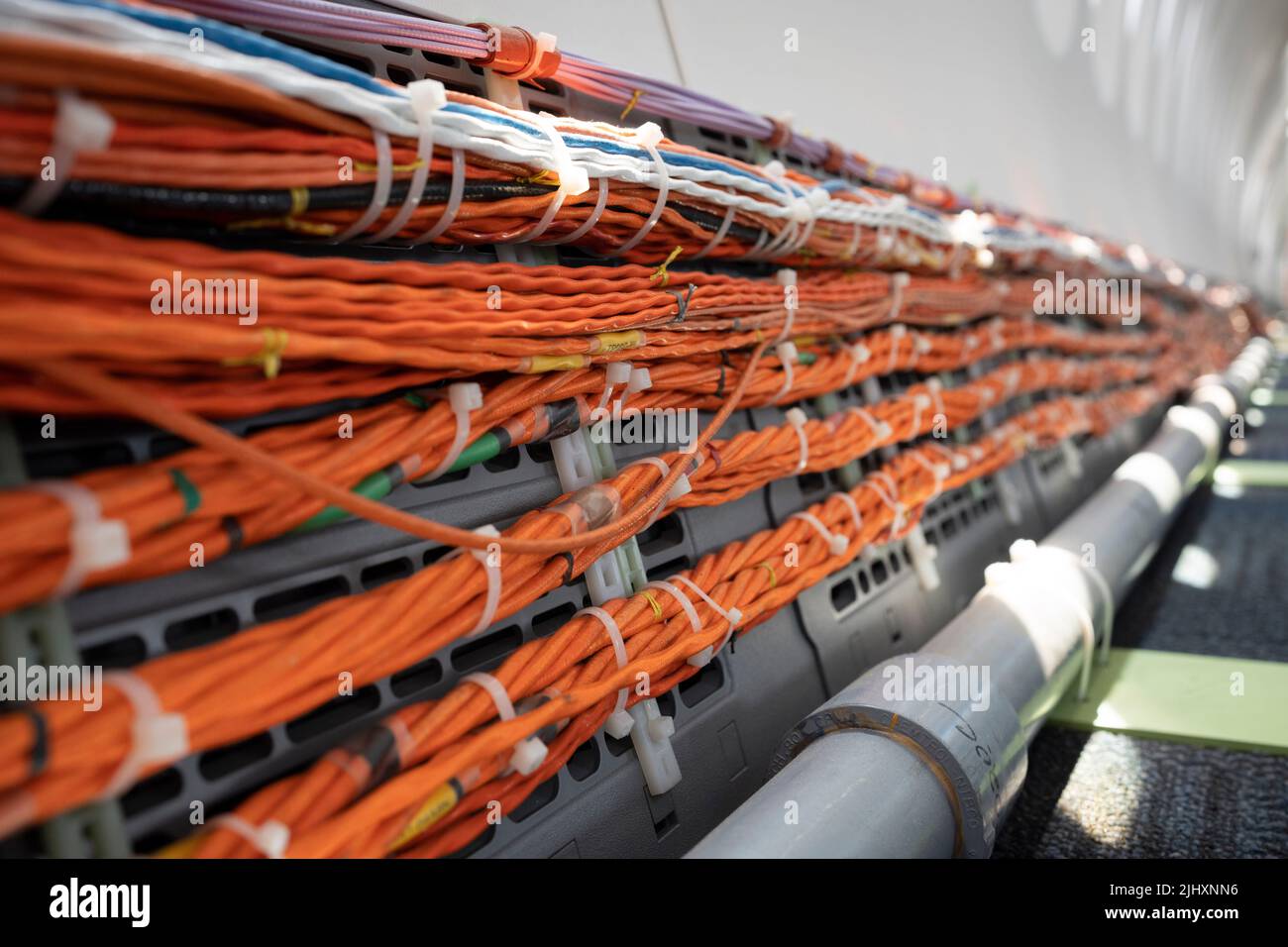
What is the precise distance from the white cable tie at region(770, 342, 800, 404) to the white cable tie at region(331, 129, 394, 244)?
715 millimetres

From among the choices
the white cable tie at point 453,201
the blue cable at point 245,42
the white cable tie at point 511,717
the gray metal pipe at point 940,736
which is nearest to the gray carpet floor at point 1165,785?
the gray metal pipe at point 940,736

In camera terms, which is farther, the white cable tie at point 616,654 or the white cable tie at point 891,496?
the white cable tie at point 891,496

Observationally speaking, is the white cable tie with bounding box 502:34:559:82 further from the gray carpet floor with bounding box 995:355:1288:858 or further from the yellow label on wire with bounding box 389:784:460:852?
the gray carpet floor with bounding box 995:355:1288:858

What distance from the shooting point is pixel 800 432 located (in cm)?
132

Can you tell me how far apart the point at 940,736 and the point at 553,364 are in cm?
59

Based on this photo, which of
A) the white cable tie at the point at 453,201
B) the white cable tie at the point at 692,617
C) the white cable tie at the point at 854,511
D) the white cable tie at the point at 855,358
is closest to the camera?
the white cable tie at the point at 453,201

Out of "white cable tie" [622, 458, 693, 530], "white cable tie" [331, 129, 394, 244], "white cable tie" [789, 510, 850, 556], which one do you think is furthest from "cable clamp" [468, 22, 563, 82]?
"white cable tie" [789, 510, 850, 556]

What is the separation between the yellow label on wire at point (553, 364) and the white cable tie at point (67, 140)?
1.31 ft

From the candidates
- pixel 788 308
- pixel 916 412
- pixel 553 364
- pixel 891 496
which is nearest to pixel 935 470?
pixel 916 412

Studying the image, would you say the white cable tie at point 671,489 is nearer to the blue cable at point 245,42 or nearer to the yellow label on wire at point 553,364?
the yellow label on wire at point 553,364

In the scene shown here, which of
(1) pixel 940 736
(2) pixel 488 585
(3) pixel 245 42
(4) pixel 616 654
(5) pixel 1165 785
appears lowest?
(5) pixel 1165 785

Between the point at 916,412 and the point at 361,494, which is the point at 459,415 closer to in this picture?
the point at 361,494

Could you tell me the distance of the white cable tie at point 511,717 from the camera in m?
0.81
